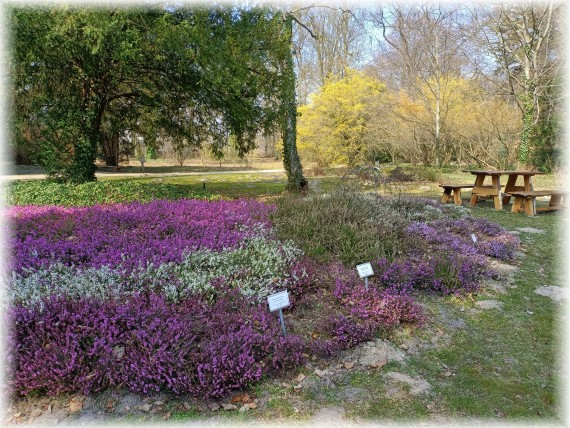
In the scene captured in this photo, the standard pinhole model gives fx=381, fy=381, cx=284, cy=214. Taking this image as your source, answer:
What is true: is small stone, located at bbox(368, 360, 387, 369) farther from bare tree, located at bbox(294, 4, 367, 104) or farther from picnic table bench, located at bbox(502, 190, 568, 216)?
bare tree, located at bbox(294, 4, 367, 104)

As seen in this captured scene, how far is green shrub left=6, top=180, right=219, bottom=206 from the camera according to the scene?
332 inches

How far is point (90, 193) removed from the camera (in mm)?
8820

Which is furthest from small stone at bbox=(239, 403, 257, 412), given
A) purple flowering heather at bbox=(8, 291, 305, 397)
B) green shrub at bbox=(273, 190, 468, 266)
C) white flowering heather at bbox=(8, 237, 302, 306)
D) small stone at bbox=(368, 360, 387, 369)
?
green shrub at bbox=(273, 190, 468, 266)

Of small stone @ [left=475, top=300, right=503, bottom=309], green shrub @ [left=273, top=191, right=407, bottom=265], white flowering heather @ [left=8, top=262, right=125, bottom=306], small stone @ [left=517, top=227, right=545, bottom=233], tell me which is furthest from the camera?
small stone @ [left=517, top=227, right=545, bottom=233]

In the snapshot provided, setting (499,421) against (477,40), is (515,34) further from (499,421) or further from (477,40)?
(499,421)

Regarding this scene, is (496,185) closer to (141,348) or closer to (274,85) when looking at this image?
(274,85)

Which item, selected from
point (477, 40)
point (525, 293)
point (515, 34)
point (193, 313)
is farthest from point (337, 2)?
point (193, 313)

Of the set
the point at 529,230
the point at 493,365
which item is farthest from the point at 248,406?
the point at 529,230

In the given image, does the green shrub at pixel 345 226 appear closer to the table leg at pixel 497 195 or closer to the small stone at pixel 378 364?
the small stone at pixel 378 364

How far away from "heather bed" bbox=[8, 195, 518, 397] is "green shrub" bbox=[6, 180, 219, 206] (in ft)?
9.65

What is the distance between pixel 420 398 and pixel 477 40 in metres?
17.9

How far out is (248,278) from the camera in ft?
11.3

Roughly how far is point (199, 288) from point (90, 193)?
22.7 feet

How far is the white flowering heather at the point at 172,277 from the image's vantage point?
9.68 feet
